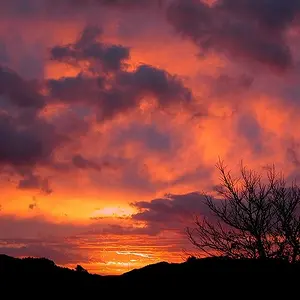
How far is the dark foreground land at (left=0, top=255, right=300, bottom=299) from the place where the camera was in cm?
1844

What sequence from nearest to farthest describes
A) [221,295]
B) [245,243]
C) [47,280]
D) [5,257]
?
[221,295], [47,280], [5,257], [245,243]

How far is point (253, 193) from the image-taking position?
102ft

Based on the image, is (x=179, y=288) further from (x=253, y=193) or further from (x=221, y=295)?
(x=253, y=193)

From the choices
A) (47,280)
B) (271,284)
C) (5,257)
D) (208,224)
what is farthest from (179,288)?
(208,224)

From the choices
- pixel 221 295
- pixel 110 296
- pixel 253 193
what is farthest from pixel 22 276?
pixel 253 193

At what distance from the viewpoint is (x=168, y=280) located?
19891 mm

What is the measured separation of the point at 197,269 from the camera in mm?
20812

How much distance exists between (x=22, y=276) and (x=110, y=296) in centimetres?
436

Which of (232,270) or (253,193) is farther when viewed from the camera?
(253,193)

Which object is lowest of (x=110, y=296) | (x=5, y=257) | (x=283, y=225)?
(x=110, y=296)

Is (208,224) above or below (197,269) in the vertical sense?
above

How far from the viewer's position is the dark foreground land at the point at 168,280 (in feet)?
60.5

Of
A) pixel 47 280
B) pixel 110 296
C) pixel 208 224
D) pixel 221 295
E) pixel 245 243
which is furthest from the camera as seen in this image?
pixel 208 224

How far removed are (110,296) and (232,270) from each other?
5.13 meters
